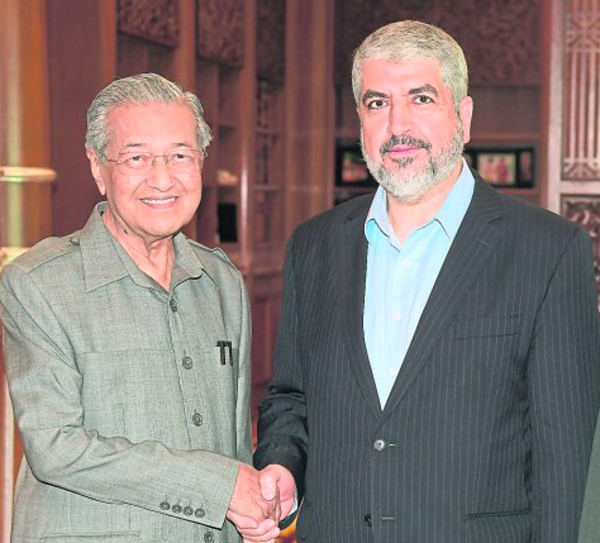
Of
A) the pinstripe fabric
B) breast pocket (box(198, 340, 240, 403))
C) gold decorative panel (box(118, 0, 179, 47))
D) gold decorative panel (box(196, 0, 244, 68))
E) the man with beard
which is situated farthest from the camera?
gold decorative panel (box(196, 0, 244, 68))

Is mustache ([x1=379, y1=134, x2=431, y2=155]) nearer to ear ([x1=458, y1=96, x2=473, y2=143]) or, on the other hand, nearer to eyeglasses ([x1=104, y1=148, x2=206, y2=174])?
ear ([x1=458, y1=96, x2=473, y2=143])

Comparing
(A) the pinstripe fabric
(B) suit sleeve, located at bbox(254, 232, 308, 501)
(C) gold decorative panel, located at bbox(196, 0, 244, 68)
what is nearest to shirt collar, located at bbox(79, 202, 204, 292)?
(B) suit sleeve, located at bbox(254, 232, 308, 501)

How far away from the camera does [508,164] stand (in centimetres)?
1024

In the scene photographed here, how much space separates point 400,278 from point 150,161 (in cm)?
56

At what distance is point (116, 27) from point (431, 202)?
3.73 m

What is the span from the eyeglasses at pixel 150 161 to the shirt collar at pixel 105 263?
0.53 ft

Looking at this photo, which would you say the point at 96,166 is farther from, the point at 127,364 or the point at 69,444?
the point at 69,444

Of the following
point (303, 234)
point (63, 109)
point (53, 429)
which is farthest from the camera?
point (63, 109)

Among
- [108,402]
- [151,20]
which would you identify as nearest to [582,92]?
[151,20]

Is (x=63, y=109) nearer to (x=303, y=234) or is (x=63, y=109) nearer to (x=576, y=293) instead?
(x=303, y=234)

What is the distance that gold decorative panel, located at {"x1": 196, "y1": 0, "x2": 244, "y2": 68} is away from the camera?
7.30 meters

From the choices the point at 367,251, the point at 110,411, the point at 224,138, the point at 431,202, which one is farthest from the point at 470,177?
the point at 224,138

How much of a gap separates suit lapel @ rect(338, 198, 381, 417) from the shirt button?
32 cm

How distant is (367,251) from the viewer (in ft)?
7.95
